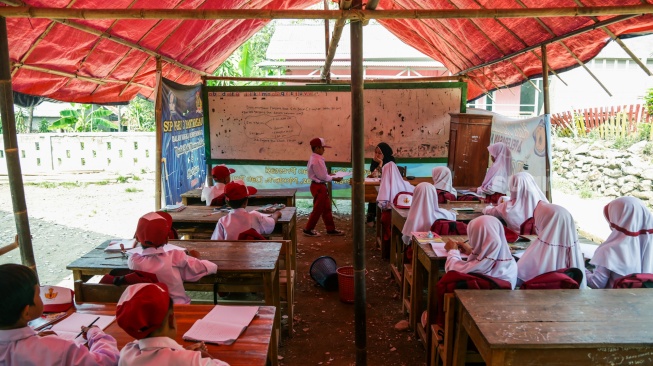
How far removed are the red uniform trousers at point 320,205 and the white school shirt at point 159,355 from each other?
226 inches

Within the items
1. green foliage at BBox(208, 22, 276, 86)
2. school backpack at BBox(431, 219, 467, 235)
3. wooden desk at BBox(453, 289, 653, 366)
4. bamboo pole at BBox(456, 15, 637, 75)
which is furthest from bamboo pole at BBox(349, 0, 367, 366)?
green foliage at BBox(208, 22, 276, 86)

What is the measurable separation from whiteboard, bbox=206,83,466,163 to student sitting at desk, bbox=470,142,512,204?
6.34 feet

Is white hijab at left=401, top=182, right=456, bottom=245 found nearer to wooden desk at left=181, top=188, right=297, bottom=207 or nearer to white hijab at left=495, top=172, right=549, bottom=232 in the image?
white hijab at left=495, top=172, right=549, bottom=232

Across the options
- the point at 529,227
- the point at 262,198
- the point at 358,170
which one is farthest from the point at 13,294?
the point at 262,198

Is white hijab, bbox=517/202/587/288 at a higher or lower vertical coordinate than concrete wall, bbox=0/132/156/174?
lower

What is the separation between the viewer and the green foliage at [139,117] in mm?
17219

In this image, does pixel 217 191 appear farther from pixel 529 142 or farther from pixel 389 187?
pixel 529 142

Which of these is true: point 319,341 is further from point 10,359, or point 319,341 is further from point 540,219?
point 10,359

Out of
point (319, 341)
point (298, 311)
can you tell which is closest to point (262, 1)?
point (298, 311)

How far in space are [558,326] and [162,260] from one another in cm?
249

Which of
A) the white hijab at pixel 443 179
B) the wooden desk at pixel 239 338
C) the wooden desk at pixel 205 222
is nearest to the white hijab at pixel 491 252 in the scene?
the wooden desk at pixel 239 338

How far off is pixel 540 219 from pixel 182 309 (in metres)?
2.59

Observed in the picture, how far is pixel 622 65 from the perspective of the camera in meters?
13.8

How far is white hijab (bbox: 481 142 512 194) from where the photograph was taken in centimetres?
668
